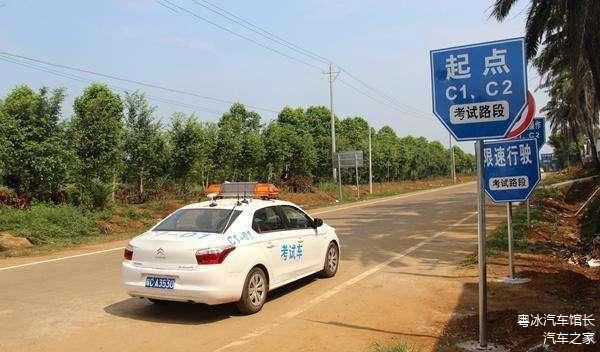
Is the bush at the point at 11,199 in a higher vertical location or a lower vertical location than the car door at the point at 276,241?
higher

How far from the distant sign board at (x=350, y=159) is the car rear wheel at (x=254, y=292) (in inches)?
1342

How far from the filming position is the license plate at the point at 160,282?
23.7 ft

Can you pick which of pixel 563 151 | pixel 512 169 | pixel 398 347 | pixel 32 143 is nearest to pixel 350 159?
pixel 32 143

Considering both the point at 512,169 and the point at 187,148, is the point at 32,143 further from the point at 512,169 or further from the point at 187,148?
the point at 512,169

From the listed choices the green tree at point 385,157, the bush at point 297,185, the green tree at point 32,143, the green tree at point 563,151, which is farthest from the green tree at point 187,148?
the green tree at point 563,151

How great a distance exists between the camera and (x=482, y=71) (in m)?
5.38

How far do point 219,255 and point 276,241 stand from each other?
4.24ft

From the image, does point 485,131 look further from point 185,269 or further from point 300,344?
point 185,269

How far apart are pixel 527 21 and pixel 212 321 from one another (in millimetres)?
14876

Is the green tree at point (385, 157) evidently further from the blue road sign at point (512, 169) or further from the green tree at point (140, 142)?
the blue road sign at point (512, 169)

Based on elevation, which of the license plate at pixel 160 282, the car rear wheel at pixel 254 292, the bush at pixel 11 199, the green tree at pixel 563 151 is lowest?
the car rear wheel at pixel 254 292

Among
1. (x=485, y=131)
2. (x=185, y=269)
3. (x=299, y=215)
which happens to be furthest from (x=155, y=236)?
(x=485, y=131)

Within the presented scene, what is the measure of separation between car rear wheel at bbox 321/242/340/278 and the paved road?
18 cm

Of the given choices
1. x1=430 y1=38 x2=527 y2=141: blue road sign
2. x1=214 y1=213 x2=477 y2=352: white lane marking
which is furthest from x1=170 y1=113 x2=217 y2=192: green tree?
x1=430 y1=38 x2=527 y2=141: blue road sign
